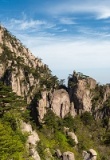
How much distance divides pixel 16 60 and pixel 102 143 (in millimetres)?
38914

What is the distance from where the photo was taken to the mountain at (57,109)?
83688mm

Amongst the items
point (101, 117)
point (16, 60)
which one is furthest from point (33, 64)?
point (101, 117)

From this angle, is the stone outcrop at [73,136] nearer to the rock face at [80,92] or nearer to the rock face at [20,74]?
the rock face at [80,92]

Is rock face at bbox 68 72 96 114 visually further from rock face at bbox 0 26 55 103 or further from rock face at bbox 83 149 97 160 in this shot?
rock face at bbox 83 149 97 160

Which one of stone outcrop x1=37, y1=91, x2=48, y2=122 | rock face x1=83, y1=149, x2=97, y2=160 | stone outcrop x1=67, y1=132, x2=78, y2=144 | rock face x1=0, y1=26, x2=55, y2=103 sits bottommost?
rock face x1=83, y1=149, x2=97, y2=160

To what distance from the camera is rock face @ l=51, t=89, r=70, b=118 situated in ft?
346

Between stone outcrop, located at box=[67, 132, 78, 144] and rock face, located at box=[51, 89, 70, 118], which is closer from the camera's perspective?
stone outcrop, located at box=[67, 132, 78, 144]

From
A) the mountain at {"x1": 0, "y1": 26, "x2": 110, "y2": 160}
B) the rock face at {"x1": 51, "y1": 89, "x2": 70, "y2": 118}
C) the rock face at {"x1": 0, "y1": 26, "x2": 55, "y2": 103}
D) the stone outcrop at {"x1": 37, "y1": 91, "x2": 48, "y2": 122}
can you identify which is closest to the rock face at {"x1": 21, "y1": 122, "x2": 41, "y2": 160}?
the mountain at {"x1": 0, "y1": 26, "x2": 110, "y2": 160}

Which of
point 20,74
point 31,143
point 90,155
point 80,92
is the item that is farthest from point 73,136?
point 20,74

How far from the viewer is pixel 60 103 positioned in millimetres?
106562

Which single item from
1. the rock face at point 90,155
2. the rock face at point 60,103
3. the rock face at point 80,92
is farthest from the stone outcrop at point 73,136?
the rock face at point 80,92

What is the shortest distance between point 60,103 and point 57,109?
2.18 m

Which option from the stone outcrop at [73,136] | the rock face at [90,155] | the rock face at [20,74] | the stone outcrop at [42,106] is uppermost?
the rock face at [20,74]

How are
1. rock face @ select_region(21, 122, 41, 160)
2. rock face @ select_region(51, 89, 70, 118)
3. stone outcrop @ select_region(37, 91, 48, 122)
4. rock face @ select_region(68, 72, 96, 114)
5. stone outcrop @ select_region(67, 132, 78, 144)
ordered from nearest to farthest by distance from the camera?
rock face @ select_region(21, 122, 41, 160) < stone outcrop @ select_region(67, 132, 78, 144) < stone outcrop @ select_region(37, 91, 48, 122) < rock face @ select_region(51, 89, 70, 118) < rock face @ select_region(68, 72, 96, 114)
